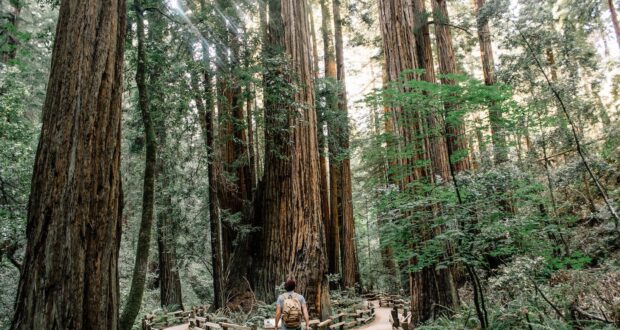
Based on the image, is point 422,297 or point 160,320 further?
point 160,320

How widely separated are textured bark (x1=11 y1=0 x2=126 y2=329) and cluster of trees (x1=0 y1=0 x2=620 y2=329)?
0.01 m

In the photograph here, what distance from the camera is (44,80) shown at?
15.1 metres

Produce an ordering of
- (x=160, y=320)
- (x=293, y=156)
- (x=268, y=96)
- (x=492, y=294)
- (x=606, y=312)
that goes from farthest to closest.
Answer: (x=160, y=320) < (x=293, y=156) < (x=268, y=96) < (x=492, y=294) < (x=606, y=312)

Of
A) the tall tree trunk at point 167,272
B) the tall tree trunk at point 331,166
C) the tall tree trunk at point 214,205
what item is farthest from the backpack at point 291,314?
the tall tree trunk at point 331,166

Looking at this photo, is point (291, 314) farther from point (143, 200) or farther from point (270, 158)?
point (270, 158)

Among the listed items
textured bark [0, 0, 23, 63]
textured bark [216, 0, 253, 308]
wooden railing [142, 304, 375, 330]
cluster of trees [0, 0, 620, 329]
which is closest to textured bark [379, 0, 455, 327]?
cluster of trees [0, 0, 620, 329]

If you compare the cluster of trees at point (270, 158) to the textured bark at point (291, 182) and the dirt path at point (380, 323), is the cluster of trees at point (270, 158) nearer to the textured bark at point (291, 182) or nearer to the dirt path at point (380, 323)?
the textured bark at point (291, 182)

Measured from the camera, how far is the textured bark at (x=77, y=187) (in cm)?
292

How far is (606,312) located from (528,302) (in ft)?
2.95

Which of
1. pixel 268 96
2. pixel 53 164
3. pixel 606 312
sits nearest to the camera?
pixel 53 164

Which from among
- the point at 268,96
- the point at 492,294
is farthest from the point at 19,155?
the point at 492,294

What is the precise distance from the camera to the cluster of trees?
125 inches

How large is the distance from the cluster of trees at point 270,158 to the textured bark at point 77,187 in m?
0.01

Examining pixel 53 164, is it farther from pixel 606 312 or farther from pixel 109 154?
pixel 606 312
